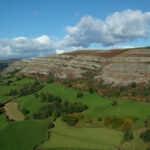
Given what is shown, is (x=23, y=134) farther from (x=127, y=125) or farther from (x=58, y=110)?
(x=127, y=125)

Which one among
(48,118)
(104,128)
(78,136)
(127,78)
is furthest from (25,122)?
(127,78)

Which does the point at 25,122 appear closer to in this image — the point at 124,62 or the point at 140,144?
the point at 140,144

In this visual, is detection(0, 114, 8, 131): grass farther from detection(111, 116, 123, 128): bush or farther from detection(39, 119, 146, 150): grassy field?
detection(111, 116, 123, 128): bush

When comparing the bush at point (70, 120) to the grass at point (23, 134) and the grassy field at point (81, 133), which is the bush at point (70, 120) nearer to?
the grassy field at point (81, 133)

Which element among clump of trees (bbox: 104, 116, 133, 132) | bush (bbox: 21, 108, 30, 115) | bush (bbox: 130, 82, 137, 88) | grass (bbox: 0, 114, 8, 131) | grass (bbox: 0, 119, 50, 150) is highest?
bush (bbox: 130, 82, 137, 88)

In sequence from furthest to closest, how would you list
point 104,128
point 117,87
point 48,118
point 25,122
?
point 117,87 < point 48,118 < point 25,122 < point 104,128

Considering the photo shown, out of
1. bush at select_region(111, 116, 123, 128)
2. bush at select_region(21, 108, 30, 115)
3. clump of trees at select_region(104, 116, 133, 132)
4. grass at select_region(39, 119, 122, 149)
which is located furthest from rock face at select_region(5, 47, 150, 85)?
bush at select_region(21, 108, 30, 115)
